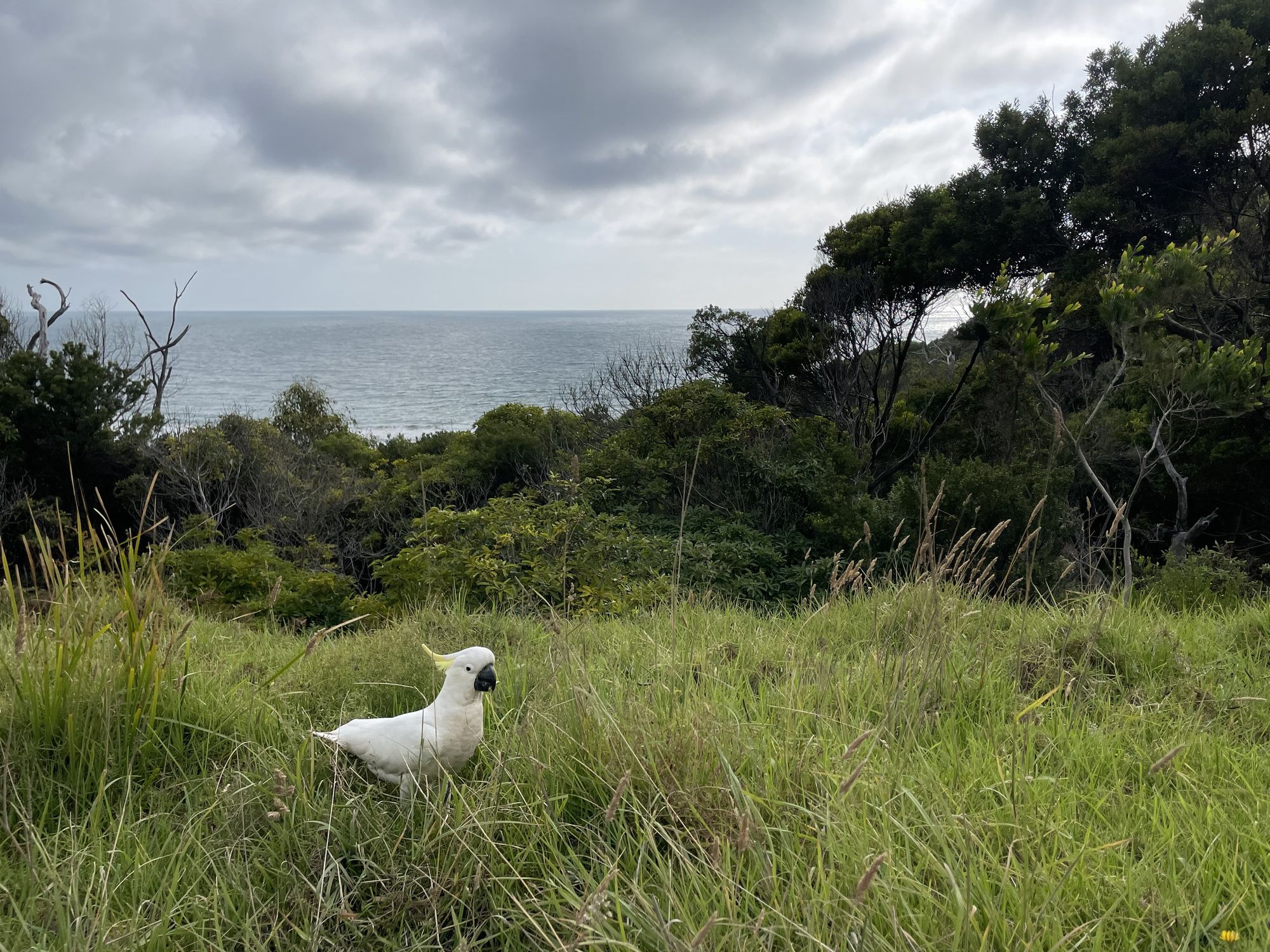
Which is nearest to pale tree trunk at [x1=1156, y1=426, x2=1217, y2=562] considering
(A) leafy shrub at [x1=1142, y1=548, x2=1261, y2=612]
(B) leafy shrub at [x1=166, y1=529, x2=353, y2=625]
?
(A) leafy shrub at [x1=1142, y1=548, x2=1261, y2=612]

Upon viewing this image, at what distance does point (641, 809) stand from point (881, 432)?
1267 centimetres

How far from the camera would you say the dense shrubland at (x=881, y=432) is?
6.93m

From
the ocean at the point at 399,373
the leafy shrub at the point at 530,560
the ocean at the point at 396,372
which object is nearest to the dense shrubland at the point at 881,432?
the leafy shrub at the point at 530,560

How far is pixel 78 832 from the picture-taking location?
73.1 inches

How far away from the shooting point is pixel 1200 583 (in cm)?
605

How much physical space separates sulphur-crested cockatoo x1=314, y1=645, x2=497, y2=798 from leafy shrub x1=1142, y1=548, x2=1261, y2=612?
15.4ft

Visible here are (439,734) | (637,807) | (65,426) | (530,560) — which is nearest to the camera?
(637,807)

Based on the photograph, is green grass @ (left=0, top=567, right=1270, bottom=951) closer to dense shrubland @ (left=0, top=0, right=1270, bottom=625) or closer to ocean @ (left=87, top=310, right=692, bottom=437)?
dense shrubland @ (left=0, top=0, right=1270, bottom=625)

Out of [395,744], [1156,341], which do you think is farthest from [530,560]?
[1156,341]

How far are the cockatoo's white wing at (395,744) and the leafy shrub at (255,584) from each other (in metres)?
5.10

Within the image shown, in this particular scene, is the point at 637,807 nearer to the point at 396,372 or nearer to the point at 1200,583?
the point at 1200,583

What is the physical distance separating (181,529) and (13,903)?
14.4 meters

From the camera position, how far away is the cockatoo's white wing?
6.29ft

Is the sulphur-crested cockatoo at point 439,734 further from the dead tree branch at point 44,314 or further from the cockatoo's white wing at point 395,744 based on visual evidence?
the dead tree branch at point 44,314
